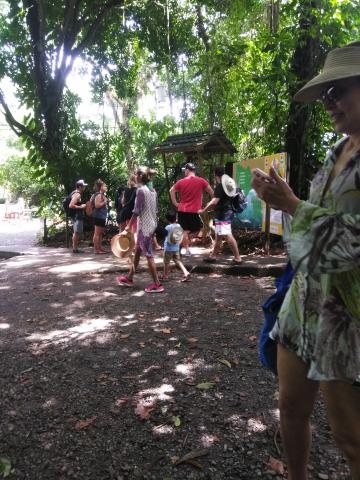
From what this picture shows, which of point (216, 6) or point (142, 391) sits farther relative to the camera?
point (216, 6)

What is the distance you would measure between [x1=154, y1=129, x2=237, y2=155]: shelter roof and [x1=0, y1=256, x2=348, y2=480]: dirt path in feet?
19.2

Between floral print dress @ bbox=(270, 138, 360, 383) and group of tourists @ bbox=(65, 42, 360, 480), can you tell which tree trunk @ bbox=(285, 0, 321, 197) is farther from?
floral print dress @ bbox=(270, 138, 360, 383)

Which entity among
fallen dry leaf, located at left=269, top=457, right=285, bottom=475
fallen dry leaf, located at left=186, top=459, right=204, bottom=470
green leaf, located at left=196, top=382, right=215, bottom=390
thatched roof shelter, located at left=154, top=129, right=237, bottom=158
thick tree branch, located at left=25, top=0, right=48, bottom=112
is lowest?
fallen dry leaf, located at left=186, top=459, right=204, bottom=470

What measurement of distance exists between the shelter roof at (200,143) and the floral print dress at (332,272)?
9417mm

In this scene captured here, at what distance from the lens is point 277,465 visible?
2318mm

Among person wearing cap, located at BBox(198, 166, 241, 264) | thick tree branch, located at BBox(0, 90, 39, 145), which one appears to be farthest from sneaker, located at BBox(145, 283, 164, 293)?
thick tree branch, located at BBox(0, 90, 39, 145)

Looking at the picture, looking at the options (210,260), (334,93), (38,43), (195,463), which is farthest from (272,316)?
(38,43)

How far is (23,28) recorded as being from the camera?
42.2 ft

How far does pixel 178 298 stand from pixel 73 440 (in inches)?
134

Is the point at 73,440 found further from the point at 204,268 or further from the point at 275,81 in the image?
the point at 275,81

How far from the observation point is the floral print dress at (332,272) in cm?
127

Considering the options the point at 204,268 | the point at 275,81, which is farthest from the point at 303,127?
the point at 204,268

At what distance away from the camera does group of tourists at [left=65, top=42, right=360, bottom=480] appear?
1.30m

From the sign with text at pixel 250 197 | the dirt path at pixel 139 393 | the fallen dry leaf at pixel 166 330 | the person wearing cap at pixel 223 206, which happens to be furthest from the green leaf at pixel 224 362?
the sign with text at pixel 250 197
